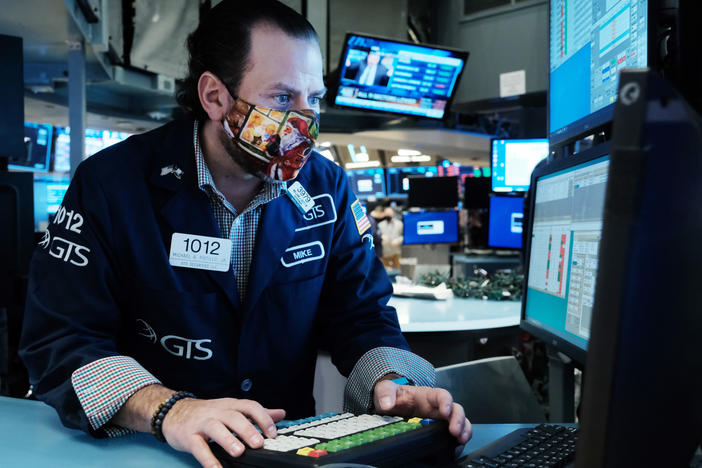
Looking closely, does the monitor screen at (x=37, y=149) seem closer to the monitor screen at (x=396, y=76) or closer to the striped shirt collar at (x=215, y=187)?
the monitor screen at (x=396, y=76)

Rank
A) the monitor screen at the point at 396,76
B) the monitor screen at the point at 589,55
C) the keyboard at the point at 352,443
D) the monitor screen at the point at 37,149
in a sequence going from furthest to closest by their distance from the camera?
the monitor screen at the point at 37,149
the monitor screen at the point at 396,76
the monitor screen at the point at 589,55
the keyboard at the point at 352,443

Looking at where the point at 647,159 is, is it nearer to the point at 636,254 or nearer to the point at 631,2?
the point at 636,254

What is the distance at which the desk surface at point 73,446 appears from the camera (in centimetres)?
84

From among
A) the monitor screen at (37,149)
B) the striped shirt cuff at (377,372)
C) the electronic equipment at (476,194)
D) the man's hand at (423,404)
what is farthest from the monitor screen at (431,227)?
the monitor screen at (37,149)

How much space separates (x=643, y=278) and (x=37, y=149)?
8.15 metres

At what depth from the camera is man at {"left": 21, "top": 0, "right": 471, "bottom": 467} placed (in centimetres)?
111

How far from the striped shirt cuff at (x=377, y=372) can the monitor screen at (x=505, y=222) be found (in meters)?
1.84

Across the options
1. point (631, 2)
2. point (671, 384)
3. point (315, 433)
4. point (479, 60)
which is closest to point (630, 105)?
point (671, 384)

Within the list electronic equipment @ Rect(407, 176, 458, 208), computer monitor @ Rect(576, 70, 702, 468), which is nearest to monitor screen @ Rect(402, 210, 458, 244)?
electronic equipment @ Rect(407, 176, 458, 208)

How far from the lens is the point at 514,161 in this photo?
3064mm

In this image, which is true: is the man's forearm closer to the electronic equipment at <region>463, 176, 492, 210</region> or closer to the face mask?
the face mask

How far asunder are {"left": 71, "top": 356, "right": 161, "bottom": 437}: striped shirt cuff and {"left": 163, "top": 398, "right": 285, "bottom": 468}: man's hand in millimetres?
125

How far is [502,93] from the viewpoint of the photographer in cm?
448

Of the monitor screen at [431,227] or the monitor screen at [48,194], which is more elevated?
the monitor screen at [48,194]
